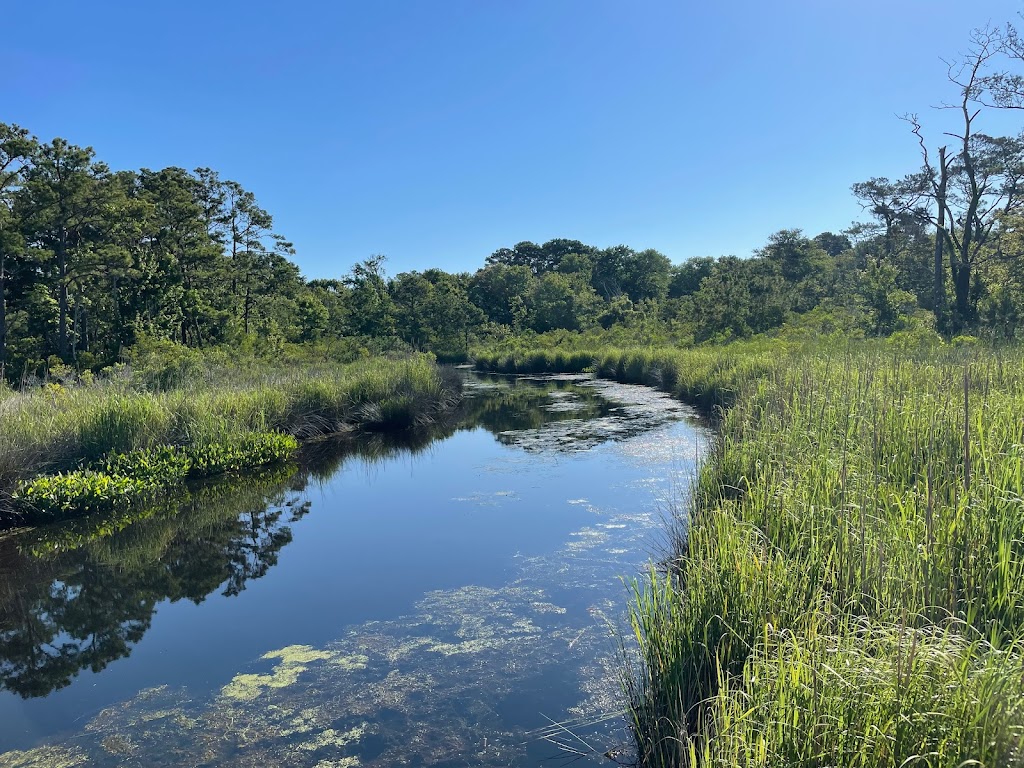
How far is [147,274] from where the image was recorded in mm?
19078

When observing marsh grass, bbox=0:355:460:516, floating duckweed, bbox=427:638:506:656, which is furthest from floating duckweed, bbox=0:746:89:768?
marsh grass, bbox=0:355:460:516

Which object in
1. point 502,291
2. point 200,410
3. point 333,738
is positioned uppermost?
point 502,291

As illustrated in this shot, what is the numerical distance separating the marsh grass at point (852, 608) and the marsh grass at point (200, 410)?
22.0ft

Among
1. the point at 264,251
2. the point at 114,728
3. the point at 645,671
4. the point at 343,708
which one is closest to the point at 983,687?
the point at 645,671

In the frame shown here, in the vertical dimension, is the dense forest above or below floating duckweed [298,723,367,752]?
above

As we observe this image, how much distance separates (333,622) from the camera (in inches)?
181

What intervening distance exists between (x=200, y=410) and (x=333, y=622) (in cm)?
553

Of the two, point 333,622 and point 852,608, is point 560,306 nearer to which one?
point 333,622

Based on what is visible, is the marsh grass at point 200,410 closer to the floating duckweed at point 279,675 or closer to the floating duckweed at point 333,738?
the floating duckweed at point 279,675

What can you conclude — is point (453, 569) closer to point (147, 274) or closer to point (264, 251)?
point (147, 274)

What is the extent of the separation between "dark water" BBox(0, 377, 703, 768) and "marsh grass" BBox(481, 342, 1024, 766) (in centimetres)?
80

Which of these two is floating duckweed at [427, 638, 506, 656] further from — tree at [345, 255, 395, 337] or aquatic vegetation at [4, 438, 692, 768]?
tree at [345, 255, 395, 337]

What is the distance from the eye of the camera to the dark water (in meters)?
3.25

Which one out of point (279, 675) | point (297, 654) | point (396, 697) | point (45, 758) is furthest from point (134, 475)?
point (396, 697)
